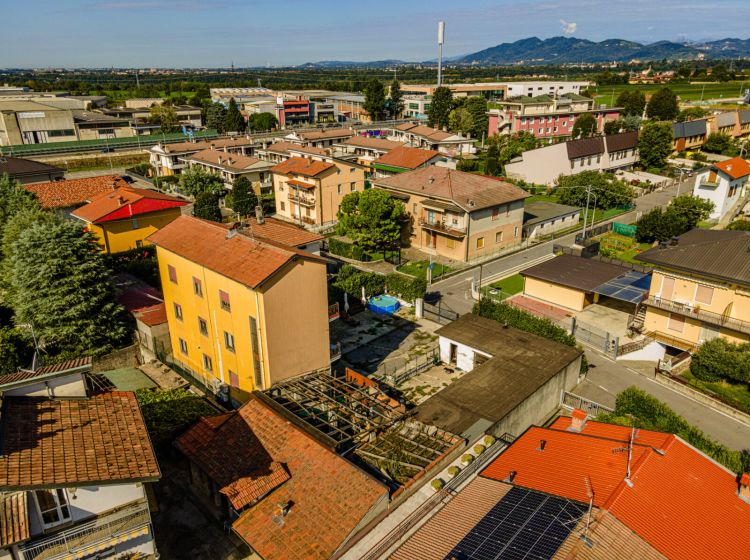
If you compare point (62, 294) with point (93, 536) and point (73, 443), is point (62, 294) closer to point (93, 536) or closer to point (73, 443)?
point (73, 443)

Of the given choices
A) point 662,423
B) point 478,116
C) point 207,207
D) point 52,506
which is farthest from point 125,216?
point 478,116

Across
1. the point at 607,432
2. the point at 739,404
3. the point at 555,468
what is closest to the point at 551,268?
the point at 739,404

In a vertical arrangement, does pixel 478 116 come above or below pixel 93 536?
above

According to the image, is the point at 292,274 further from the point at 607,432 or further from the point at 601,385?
the point at 601,385

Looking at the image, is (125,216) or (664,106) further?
(664,106)

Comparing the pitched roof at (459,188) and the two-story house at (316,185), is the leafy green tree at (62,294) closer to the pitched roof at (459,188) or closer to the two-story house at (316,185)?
the two-story house at (316,185)
